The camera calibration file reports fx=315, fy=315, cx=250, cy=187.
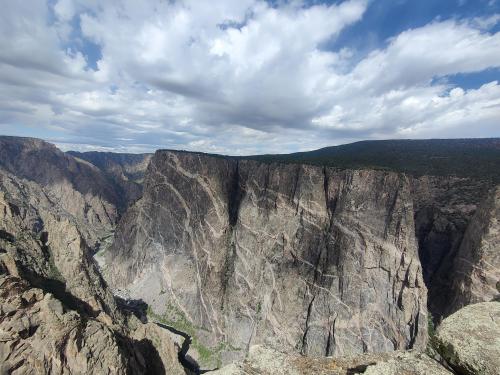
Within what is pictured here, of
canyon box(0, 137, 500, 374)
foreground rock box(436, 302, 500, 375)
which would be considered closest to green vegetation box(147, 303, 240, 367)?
canyon box(0, 137, 500, 374)

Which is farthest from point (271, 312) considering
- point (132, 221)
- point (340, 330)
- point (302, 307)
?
point (132, 221)

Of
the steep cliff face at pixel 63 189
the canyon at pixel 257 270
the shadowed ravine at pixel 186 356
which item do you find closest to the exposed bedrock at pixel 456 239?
the canyon at pixel 257 270

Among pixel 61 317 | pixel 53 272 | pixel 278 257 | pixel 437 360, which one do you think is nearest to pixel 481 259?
pixel 278 257

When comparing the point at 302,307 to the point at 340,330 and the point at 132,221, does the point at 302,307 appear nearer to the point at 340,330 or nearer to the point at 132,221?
the point at 340,330

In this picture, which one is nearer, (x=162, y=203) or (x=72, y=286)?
(x=72, y=286)

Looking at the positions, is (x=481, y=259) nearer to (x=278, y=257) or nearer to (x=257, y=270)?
(x=278, y=257)

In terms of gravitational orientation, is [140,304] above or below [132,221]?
below
